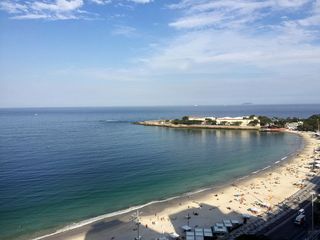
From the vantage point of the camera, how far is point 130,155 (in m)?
72.0

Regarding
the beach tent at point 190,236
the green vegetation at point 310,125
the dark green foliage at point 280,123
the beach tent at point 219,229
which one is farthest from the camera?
the dark green foliage at point 280,123

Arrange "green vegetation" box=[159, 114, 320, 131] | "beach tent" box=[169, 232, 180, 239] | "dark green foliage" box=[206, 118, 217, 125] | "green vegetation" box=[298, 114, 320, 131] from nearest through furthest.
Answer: "beach tent" box=[169, 232, 180, 239]
"green vegetation" box=[298, 114, 320, 131]
"green vegetation" box=[159, 114, 320, 131]
"dark green foliage" box=[206, 118, 217, 125]

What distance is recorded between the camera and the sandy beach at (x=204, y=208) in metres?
33.7

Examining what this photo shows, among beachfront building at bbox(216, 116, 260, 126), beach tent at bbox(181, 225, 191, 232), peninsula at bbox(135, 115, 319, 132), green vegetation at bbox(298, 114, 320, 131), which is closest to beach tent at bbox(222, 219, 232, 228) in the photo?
beach tent at bbox(181, 225, 191, 232)

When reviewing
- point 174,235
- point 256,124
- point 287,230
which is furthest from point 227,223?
point 256,124

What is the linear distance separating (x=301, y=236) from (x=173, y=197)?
722 inches

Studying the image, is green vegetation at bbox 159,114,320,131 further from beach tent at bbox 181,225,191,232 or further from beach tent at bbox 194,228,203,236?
beach tent at bbox 194,228,203,236

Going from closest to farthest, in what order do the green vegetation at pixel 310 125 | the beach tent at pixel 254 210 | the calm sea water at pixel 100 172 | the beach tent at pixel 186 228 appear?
the beach tent at pixel 186 228
the calm sea water at pixel 100 172
the beach tent at pixel 254 210
the green vegetation at pixel 310 125

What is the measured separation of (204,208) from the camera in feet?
133

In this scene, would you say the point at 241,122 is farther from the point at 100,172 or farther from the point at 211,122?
the point at 100,172

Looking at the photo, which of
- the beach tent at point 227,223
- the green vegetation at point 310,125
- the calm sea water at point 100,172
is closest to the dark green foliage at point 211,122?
the green vegetation at point 310,125

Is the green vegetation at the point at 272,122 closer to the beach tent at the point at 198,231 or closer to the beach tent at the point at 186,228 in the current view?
the beach tent at the point at 186,228

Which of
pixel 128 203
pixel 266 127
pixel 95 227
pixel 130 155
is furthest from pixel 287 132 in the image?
pixel 95 227

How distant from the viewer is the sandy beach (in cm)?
3369
